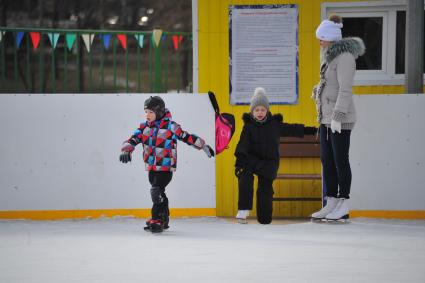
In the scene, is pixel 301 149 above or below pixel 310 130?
below

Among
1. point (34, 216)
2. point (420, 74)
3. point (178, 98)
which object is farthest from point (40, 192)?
point (420, 74)

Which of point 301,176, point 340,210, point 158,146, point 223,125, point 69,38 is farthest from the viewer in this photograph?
point 69,38

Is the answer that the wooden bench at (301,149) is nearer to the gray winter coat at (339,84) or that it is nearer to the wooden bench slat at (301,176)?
the wooden bench slat at (301,176)

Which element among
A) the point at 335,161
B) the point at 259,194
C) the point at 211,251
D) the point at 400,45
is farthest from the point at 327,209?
the point at 400,45

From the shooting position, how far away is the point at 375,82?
416 inches

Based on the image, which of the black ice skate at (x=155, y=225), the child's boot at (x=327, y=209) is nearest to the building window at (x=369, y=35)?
the child's boot at (x=327, y=209)

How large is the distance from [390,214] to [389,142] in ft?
2.39

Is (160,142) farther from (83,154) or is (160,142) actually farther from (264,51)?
(264,51)

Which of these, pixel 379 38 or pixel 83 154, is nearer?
pixel 83 154

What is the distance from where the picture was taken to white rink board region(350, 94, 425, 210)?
Result: 32.4ft

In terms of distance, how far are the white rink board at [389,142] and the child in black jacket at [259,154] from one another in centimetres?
57

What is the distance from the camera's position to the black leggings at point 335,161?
9273mm

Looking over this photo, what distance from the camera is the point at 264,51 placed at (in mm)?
10312

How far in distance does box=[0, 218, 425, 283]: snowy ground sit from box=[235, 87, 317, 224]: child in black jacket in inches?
11.0
